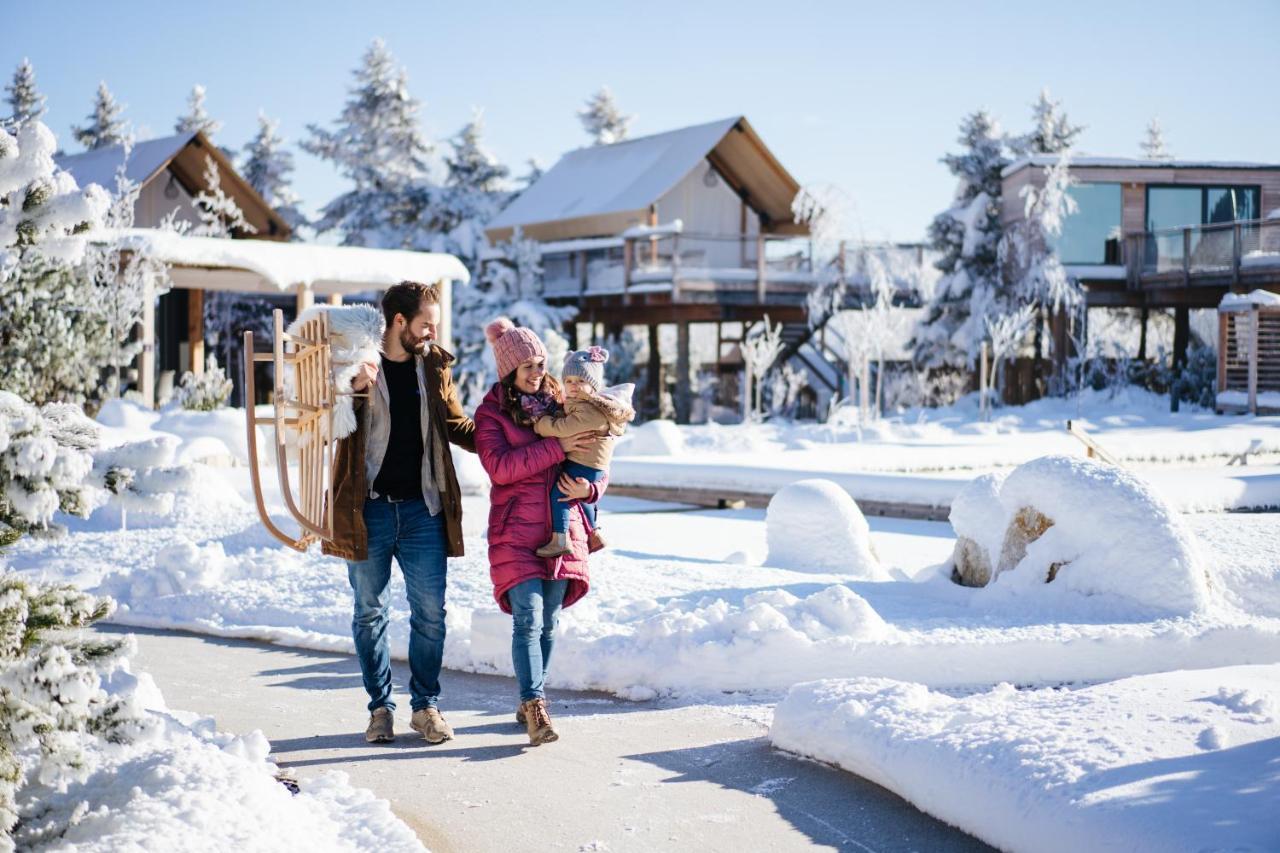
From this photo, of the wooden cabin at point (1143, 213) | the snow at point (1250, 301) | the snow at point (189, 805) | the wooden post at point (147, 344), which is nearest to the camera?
the snow at point (189, 805)

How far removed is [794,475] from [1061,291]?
56.6 feet

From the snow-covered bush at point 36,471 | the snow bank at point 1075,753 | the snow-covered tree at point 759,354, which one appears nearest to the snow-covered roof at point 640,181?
the snow-covered tree at point 759,354

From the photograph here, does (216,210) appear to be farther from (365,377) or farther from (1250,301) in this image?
(365,377)

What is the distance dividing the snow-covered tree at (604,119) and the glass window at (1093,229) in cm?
2039

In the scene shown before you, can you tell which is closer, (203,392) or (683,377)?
(203,392)

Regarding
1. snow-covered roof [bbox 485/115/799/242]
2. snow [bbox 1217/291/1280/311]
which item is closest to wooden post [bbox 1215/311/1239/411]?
snow [bbox 1217/291/1280/311]

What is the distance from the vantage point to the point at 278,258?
17266mm

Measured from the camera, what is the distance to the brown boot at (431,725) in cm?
503

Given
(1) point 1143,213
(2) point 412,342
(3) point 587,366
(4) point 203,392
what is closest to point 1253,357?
(1) point 1143,213

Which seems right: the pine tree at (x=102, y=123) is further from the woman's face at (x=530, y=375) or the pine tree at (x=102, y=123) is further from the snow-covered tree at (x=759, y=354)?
the woman's face at (x=530, y=375)

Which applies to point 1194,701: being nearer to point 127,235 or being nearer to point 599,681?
point 599,681

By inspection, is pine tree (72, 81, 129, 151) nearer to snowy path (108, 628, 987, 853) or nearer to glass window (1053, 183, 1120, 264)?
glass window (1053, 183, 1120, 264)

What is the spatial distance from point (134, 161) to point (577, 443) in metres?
24.0

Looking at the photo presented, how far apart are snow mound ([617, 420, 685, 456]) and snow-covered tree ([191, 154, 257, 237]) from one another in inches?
406
